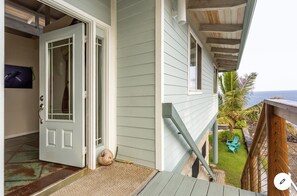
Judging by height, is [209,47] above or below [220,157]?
above

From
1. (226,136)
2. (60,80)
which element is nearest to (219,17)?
(60,80)

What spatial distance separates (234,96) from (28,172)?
13.4 m

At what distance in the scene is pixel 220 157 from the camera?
1058cm

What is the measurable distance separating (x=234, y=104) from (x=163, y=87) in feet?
41.0

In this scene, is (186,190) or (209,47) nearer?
(186,190)

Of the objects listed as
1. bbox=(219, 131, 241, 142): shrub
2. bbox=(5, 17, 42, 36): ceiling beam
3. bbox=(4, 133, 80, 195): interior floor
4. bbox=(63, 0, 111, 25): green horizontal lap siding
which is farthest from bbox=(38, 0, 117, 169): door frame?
bbox=(219, 131, 241, 142): shrub

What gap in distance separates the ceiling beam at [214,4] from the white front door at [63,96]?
209cm

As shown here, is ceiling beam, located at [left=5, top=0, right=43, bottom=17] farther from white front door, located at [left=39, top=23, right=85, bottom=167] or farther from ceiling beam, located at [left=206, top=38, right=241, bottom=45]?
ceiling beam, located at [left=206, top=38, right=241, bottom=45]

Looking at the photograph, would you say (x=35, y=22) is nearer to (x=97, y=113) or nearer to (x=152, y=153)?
(x=97, y=113)

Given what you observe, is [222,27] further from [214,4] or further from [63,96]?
[63,96]

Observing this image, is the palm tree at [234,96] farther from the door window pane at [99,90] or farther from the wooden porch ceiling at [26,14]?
the door window pane at [99,90]

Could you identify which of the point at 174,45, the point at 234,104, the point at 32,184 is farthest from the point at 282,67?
the point at 32,184

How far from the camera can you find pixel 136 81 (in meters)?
3.02

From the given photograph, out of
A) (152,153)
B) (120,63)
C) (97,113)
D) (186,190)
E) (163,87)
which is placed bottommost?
(186,190)
